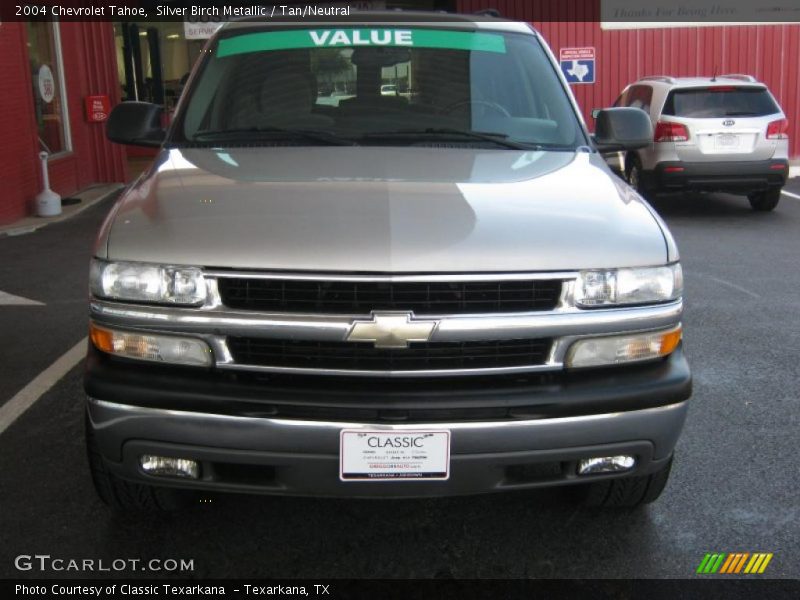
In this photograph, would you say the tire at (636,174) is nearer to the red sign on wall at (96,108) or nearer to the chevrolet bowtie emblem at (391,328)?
the red sign on wall at (96,108)

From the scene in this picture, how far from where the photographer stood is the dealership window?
38.5 ft

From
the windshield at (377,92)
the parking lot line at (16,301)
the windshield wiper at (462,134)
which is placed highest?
the windshield at (377,92)

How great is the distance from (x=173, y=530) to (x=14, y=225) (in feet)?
25.6

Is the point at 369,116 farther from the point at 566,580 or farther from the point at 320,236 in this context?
the point at 566,580

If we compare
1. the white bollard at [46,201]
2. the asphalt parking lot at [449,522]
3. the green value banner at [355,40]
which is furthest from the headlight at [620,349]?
the white bollard at [46,201]

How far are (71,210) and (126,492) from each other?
8981 millimetres

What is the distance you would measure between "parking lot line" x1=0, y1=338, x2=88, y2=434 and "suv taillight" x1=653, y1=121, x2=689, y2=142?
7.55 meters

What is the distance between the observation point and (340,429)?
102 inches

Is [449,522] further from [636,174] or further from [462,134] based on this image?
[636,174]

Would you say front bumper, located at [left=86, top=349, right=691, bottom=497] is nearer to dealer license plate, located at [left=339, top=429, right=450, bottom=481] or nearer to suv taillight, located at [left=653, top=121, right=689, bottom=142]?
dealer license plate, located at [left=339, top=429, right=450, bottom=481]

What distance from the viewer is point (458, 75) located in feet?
13.3

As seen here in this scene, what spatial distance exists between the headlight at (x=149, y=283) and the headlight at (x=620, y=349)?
114 centimetres

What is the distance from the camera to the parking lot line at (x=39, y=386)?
4.38 m

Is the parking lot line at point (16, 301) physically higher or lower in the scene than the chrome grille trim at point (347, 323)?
lower
